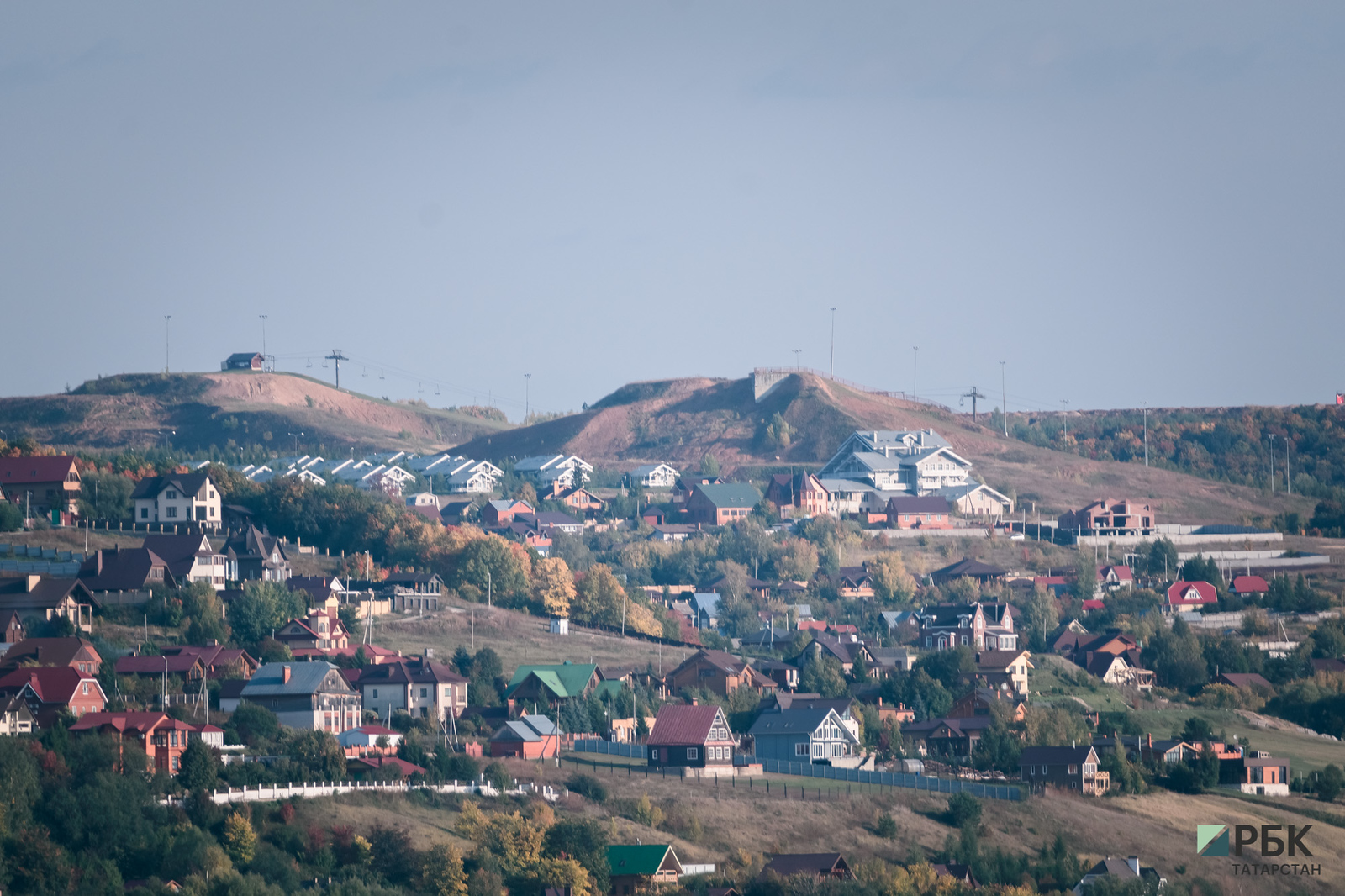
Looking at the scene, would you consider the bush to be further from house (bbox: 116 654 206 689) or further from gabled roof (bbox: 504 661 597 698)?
house (bbox: 116 654 206 689)

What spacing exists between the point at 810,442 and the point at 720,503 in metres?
24.5

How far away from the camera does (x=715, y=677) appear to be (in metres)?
84.8

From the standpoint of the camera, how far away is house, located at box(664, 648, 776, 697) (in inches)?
3305

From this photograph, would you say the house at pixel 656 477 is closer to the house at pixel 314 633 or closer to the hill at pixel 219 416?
the hill at pixel 219 416

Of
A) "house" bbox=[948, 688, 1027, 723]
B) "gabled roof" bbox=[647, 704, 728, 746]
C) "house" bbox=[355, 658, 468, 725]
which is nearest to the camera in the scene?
"gabled roof" bbox=[647, 704, 728, 746]

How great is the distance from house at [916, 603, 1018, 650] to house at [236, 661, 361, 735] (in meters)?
32.3

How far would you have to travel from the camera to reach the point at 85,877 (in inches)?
2042

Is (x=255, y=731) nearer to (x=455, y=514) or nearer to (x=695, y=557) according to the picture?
(x=695, y=557)

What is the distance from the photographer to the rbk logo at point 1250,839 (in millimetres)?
65188

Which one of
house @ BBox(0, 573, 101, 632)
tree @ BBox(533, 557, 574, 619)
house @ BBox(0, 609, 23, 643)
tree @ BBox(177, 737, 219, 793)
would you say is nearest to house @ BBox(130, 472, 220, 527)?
tree @ BBox(533, 557, 574, 619)

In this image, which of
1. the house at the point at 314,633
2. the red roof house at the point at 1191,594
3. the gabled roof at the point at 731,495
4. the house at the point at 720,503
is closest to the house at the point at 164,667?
the house at the point at 314,633

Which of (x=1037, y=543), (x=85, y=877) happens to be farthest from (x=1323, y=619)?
(x=85, y=877)

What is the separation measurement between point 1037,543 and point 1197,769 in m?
48.4

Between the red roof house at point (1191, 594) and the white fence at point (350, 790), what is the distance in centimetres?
5136
